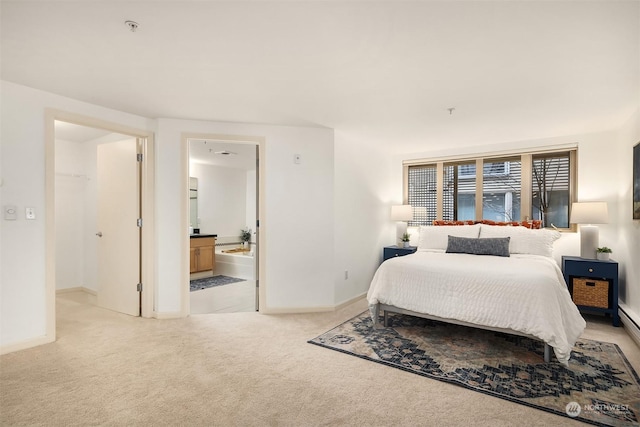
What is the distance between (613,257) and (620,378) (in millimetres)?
2423

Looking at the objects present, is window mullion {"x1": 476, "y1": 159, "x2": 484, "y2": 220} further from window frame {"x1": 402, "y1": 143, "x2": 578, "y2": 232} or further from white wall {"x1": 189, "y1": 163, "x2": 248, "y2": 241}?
white wall {"x1": 189, "y1": 163, "x2": 248, "y2": 241}

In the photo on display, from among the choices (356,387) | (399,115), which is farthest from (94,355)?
(399,115)

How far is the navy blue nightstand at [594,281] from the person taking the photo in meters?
3.78

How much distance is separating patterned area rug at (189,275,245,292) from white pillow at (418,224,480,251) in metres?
3.43

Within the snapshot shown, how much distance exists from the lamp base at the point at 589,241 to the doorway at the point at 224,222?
3929 mm

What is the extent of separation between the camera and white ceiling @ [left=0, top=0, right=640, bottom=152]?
6.19 feet

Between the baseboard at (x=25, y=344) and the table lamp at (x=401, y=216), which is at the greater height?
the table lamp at (x=401, y=216)

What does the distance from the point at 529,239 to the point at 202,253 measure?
5.40 meters

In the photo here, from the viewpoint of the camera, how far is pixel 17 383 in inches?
95.2

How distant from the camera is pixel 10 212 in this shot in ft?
9.68

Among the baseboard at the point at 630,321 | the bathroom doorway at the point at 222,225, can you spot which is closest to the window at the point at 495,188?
the baseboard at the point at 630,321

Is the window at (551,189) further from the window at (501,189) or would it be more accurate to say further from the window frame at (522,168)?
the window at (501,189)

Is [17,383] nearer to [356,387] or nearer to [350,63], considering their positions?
[356,387]

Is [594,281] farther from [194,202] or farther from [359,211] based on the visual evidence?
[194,202]
